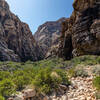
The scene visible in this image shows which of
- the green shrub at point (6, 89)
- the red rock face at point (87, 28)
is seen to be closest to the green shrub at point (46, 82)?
the green shrub at point (6, 89)

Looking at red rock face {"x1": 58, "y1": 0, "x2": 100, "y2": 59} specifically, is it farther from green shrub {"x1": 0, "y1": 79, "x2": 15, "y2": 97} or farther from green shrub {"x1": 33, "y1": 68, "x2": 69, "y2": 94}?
green shrub {"x1": 0, "y1": 79, "x2": 15, "y2": 97}

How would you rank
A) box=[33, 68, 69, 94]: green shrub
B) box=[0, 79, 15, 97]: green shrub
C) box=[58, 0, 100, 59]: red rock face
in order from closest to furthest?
1. box=[0, 79, 15, 97]: green shrub
2. box=[33, 68, 69, 94]: green shrub
3. box=[58, 0, 100, 59]: red rock face

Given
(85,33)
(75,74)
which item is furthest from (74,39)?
(75,74)

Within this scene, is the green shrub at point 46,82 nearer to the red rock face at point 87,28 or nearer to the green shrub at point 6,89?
the green shrub at point 6,89

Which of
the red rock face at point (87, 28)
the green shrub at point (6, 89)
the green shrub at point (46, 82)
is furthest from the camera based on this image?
the red rock face at point (87, 28)

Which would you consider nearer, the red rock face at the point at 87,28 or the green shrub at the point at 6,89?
the green shrub at the point at 6,89

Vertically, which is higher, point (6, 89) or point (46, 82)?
point (6, 89)

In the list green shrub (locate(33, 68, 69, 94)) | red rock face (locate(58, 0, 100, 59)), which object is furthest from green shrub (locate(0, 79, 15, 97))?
red rock face (locate(58, 0, 100, 59))

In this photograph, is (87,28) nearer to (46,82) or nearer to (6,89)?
(46,82)

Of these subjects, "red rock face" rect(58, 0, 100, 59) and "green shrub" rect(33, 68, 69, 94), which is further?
"red rock face" rect(58, 0, 100, 59)

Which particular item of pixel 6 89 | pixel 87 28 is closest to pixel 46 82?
pixel 6 89

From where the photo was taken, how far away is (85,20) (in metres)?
17.5

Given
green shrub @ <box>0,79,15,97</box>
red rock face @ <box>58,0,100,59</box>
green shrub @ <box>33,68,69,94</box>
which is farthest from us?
red rock face @ <box>58,0,100,59</box>

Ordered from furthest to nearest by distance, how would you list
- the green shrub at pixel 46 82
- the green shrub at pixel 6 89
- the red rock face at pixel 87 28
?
the red rock face at pixel 87 28 < the green shrub at pixel 46 82 < the green shrub at pixel 6 89
